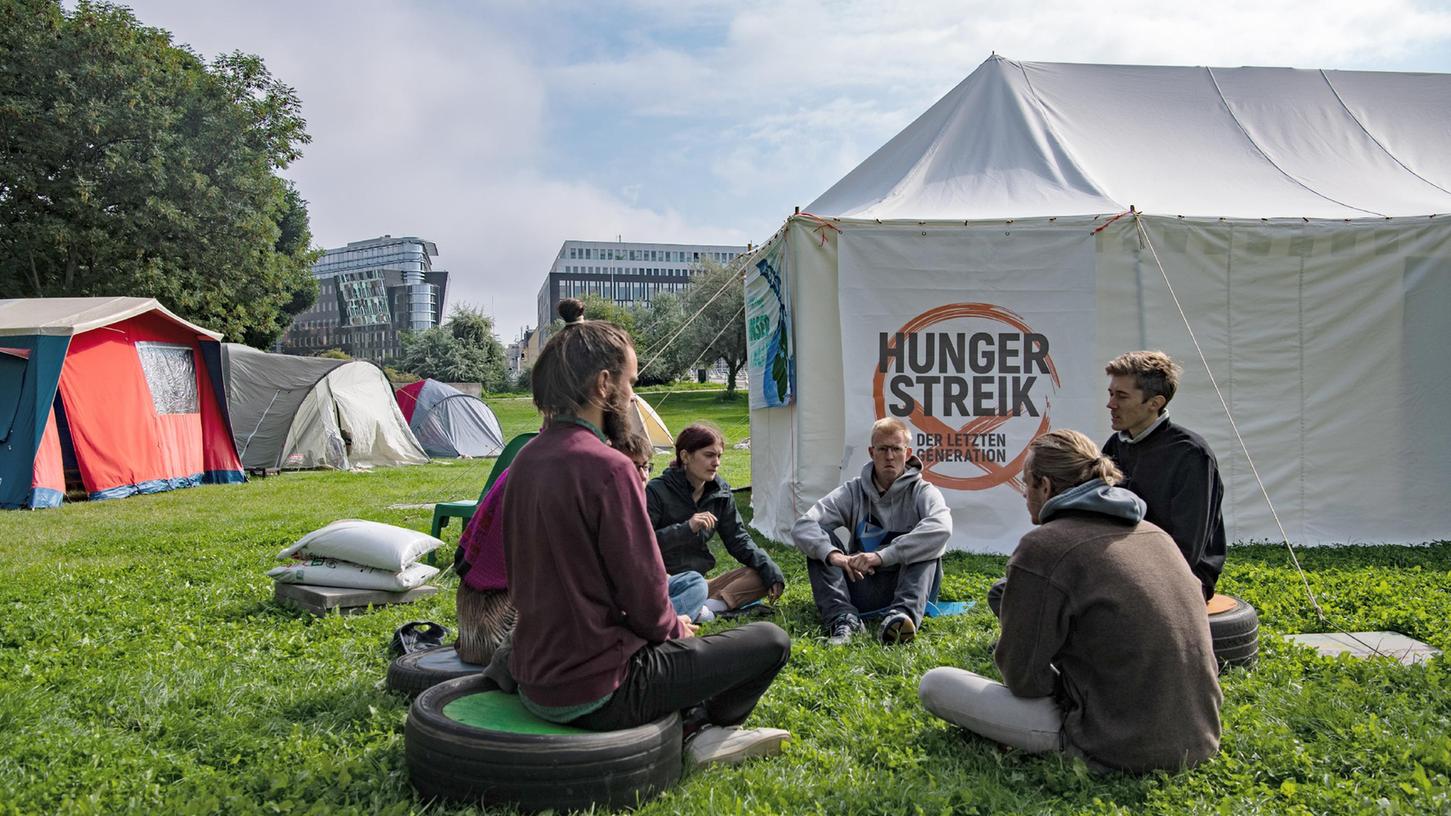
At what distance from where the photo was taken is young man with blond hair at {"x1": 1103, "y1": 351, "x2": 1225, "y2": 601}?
4.21 meters

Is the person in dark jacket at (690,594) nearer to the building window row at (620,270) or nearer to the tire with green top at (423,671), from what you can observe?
the tire with green top at (423,671)

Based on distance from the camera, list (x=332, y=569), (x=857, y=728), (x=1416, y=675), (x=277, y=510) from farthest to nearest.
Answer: (x=277, y=510)
(x=332, y=569)
(x=1416, y=675)
(x=857, y=728)

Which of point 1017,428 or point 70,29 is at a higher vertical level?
point 70,29

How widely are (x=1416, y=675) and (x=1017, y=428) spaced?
3.80 m

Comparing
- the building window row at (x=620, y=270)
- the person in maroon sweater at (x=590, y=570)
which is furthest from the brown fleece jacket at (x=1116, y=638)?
the building window row at (x=620, y=270)

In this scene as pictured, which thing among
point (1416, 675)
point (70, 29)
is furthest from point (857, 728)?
point (70, 29)

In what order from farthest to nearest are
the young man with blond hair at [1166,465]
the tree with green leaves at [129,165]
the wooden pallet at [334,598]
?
the tree with green leaves at [129,165]
the wooden pallet at [334,598]
the young man with blond hair at [1166,465]

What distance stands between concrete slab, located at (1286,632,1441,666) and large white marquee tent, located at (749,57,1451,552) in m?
2.86

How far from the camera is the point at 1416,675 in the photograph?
3.92 m

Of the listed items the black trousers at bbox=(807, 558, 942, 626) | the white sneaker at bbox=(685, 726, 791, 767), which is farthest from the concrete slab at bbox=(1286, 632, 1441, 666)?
the white sneaker at bbox=(685, 726, 791, 767)

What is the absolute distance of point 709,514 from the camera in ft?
17.7

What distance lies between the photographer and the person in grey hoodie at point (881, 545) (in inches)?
196

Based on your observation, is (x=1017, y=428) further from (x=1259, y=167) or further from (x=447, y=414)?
(x=447, y=414)

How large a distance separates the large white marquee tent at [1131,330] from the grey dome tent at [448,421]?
13.6 meters
